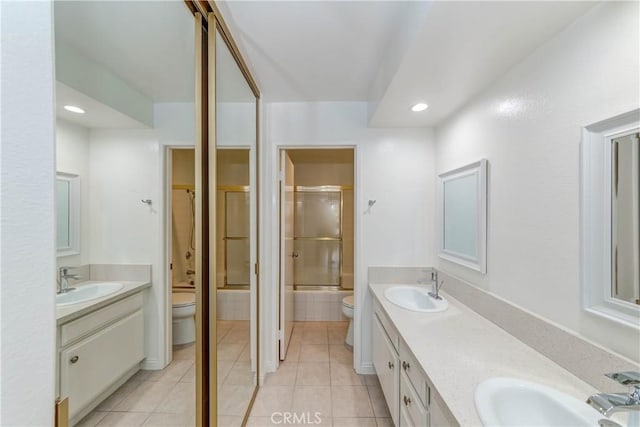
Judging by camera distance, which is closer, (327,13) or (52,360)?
(52,360)

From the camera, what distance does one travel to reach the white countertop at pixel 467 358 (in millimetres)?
955

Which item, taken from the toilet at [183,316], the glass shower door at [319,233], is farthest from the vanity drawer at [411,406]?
the glass shower door at [319,233]

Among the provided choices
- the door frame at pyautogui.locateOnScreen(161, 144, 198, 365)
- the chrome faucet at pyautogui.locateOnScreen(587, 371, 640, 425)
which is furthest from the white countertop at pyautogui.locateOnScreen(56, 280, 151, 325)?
the chrome faucet at pyautogui.locateOnScreen(587, 371, 640, 425)

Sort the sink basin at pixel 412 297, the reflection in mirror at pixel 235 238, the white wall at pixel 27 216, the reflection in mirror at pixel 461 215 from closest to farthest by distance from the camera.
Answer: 1. the white wall at pixel 27 216
2. the reflection in mirror at pixel 235 238
3. the reflection in mirror at pixel 461 215
4. the sink basin at pixel 412 297

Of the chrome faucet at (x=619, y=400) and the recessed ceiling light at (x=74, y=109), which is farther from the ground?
the recessed ceiling light at (x=74, y=109)

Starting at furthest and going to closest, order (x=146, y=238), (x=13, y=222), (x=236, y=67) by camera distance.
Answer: (x=236, y=67)
(x=146, y=238)
(x=13, y=222)

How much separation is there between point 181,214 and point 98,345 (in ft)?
1.70

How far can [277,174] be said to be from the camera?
245 cm

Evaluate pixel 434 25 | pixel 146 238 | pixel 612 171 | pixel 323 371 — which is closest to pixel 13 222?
pixel 146 238

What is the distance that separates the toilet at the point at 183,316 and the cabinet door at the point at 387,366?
1.15m

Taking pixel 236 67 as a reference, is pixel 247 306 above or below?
below

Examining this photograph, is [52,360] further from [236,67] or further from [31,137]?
[236,67]

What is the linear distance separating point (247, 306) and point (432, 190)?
183cm

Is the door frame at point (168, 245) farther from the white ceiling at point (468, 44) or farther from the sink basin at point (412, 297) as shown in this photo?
the sink basin at point (412, 297)
